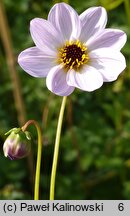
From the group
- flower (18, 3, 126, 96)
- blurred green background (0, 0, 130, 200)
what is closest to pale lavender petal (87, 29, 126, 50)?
flower (18, 3, 126, 96)

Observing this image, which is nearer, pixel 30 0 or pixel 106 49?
pixel 106 49

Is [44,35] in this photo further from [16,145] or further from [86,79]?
[16,145]

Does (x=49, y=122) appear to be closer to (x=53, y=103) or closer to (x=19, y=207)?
(x=53, y=103)

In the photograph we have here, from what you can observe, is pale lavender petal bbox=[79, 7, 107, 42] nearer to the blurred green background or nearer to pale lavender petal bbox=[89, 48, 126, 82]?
pale lavender petal bbox=[89, 48, 126, 82]

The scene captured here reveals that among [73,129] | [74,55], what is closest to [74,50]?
[74,55]

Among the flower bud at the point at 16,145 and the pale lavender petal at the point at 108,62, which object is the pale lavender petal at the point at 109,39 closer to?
the pale lavender petal at the point at 108,62

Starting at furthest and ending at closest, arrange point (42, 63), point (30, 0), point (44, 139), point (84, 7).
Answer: point (30, 0), point (84, 7), point (44, 139), point (42, 63)

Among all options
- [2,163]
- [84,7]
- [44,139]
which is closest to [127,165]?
[44,139]
